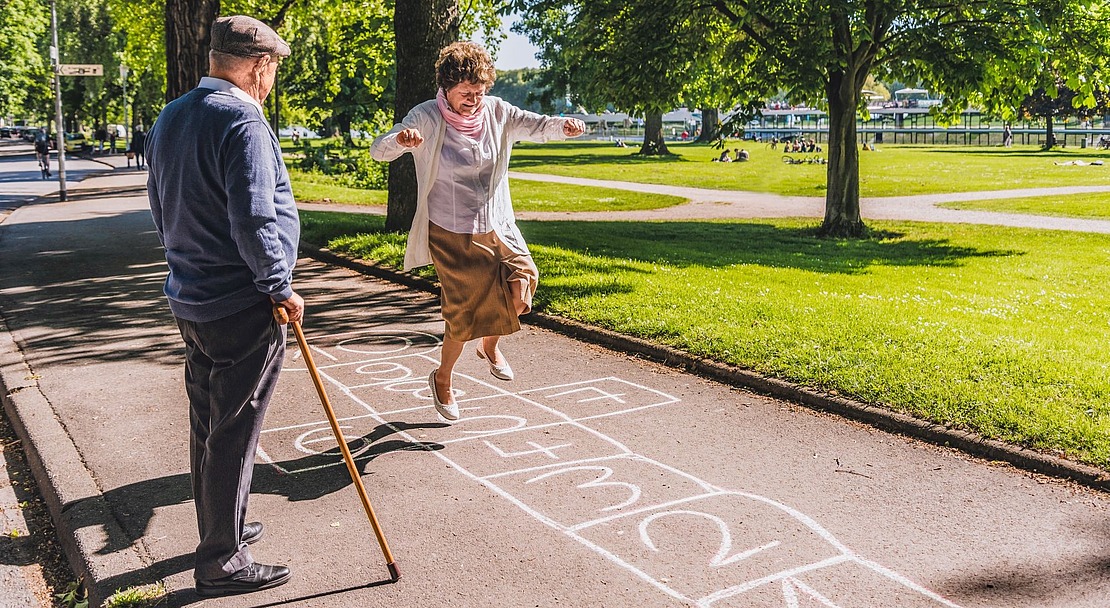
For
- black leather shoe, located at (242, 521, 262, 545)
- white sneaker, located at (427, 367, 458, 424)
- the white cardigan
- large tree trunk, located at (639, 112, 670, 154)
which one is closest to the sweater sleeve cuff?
black leather shoe, located at (242, 521, 262, 545)

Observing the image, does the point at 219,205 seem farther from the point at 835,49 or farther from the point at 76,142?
the point at 76,142

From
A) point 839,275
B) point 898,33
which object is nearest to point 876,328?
point 839,275

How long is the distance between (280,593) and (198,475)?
1.87 ft

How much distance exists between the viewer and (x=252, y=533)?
450 centimetres

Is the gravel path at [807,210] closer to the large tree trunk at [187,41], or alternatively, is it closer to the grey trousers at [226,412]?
the large tree trunk at [187,41]

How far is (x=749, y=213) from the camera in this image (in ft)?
73.2

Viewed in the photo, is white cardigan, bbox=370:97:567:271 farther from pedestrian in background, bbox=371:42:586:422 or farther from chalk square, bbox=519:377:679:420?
chalk square, bbox=519:377:679:420

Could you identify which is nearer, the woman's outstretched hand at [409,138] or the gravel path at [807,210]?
the woman's outstretched hand at [409,138]

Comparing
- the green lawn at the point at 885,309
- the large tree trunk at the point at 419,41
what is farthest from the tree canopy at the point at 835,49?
the large tree trunk at the point at 419,41

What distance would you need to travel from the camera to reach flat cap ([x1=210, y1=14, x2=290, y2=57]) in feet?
12.5

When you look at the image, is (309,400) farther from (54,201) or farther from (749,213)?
(54,201)

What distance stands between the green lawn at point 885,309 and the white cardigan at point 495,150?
7.55ft

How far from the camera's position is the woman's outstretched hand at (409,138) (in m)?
5.34

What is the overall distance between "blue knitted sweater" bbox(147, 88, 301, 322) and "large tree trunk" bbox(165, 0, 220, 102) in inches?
392
